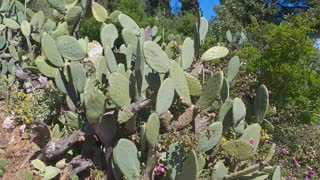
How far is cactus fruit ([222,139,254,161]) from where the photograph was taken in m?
3.34

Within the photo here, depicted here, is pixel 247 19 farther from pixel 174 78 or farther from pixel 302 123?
pixel 174 78

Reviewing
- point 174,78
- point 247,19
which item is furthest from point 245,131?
point 247,19

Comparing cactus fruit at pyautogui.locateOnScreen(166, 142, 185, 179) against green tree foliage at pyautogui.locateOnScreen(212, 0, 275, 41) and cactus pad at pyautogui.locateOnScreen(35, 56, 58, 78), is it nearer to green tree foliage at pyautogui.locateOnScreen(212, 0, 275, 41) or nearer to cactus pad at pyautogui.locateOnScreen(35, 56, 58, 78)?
cactus pad at pyautogui.locateOnScreen(35, 56, 58, 78)

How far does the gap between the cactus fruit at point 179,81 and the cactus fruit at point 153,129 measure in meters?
0.35

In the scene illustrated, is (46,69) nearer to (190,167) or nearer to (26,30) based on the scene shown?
(26,30)

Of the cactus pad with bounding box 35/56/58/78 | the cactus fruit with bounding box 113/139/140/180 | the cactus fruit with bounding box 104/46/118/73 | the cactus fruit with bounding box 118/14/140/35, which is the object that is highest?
the cactus fruit with bounding box 118/14/140/35

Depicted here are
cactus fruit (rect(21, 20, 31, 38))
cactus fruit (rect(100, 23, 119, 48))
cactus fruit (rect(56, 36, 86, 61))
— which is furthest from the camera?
cactus fruit (rect(21, 20, 31, 38))

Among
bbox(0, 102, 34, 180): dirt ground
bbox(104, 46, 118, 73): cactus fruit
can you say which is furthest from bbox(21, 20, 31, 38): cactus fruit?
bbox(104, 46, 118, 73): cactus fruit

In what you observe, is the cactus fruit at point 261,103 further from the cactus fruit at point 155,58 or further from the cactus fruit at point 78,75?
the cactus fruit at point 78,75

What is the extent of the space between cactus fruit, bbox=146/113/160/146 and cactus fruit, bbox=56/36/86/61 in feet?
4.49

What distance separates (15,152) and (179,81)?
1.82 metres

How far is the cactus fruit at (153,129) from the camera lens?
3195mm

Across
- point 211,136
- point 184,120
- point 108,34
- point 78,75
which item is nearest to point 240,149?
point 211,136

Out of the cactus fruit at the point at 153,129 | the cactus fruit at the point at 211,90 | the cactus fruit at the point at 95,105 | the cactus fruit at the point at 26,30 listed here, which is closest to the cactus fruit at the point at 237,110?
the cactus fruit at the point at 211,90
